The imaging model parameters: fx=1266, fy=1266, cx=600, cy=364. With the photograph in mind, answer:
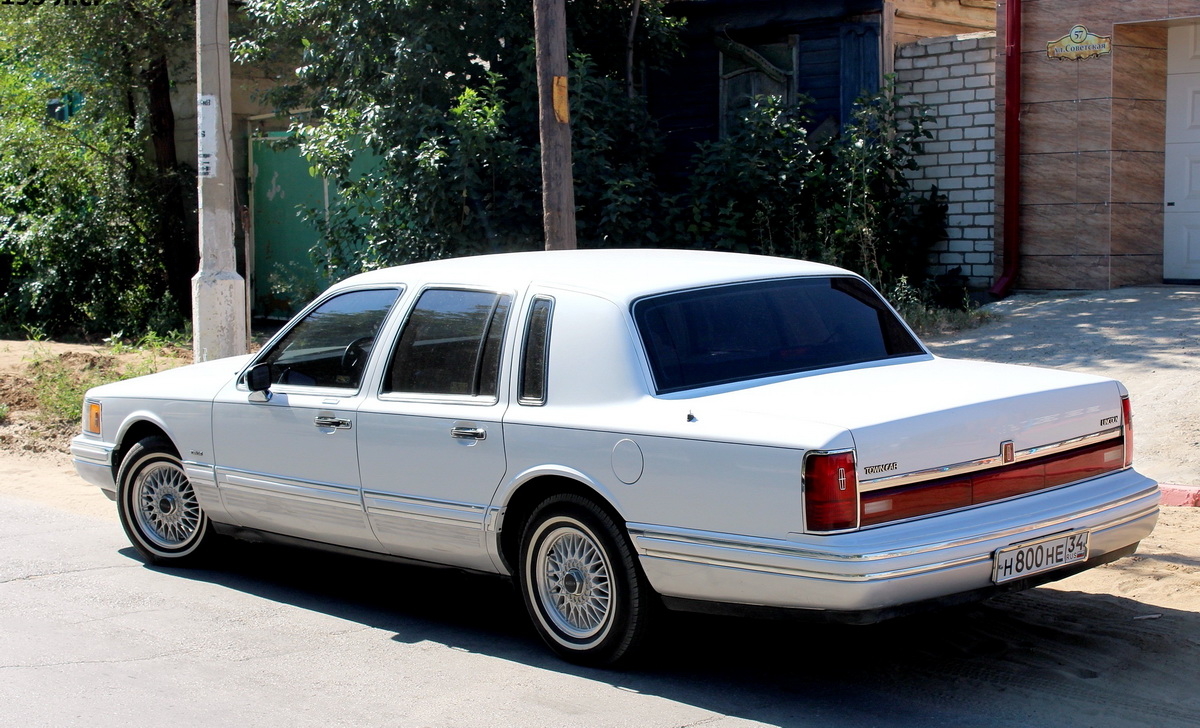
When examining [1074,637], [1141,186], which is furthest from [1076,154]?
[1074,637]

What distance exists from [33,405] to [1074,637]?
33.8 feet

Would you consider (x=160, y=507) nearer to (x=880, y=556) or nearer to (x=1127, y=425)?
(x=880, y=556)

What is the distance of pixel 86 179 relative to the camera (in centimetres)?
1748

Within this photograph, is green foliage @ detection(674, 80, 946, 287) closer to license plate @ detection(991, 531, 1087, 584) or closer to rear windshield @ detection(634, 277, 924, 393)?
rear windshield @ detection(634, 277, 924, 393)

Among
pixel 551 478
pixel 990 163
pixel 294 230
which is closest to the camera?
pixel 551 478

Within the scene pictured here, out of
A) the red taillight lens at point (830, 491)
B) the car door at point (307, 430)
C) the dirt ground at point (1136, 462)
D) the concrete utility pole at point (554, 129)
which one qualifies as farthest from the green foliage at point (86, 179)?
the red taillight lens at point (830, 491)

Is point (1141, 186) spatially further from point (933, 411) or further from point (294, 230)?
point (294, 230)

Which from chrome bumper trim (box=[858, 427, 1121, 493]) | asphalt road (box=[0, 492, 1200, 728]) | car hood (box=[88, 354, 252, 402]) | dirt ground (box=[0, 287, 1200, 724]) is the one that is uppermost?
car hood (box=[88, 354, 252, 402])

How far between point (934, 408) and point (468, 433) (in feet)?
6.32

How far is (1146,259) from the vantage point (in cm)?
1280

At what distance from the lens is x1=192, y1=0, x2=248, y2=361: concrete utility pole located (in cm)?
1060

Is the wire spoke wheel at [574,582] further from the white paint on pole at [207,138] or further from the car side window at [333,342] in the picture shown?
the white paint on pole at [207,138]

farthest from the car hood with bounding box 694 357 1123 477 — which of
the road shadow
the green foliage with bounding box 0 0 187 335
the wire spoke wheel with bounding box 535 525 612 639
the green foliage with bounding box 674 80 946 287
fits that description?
the green foliage with bounding box 0 0 187 335

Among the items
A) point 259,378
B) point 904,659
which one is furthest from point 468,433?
point 904,659
